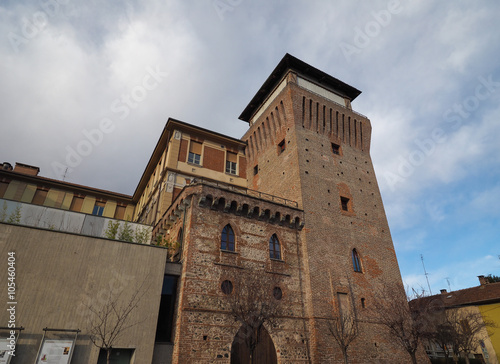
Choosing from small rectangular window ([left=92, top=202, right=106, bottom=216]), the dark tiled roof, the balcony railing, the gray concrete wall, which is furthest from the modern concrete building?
the dark tiled roof

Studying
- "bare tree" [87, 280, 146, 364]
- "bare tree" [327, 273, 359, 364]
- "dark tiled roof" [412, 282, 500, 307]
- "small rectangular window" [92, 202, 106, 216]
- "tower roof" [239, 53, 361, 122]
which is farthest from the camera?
"small rectangular window" [92, 202, 106, 216]

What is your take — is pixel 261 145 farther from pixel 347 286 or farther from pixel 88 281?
pixel 88 281

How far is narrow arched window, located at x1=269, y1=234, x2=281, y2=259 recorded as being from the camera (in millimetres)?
18078

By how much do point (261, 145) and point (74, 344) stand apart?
759 inches

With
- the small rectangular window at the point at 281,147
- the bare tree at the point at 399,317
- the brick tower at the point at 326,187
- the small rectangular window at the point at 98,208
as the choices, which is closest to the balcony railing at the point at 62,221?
the brick tower at the point at 326,187

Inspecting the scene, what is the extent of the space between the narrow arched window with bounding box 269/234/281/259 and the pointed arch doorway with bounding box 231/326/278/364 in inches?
163

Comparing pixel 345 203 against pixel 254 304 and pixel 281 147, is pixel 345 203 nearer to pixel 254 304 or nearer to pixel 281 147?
pixel 281 147

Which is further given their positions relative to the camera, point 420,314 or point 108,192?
point 108,192

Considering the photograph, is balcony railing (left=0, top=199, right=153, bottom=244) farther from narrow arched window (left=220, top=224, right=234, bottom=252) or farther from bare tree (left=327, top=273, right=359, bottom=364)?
bare tree (left=327, top=273, right=359, bottom=364)

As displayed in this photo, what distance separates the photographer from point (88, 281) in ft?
42.1

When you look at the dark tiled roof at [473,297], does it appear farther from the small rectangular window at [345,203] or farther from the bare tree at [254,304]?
the bare tree at [254,304]

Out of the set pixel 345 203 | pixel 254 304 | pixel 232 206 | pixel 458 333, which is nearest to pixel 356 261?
pixel 345 203

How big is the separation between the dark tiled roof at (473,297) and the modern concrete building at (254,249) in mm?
12555

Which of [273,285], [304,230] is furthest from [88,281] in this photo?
[304,230]
